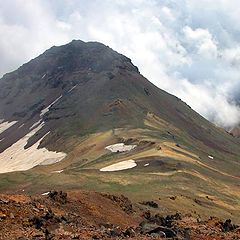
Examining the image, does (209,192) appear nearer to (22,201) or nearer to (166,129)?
(22,201)

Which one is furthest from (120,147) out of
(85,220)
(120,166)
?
(85,220)

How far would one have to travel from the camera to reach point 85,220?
159 ft

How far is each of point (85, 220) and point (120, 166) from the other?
217 feet

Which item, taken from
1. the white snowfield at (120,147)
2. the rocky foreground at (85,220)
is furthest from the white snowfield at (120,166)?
the rocky foreground at (85,220)

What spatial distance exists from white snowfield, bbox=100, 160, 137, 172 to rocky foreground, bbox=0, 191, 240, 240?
150 feet

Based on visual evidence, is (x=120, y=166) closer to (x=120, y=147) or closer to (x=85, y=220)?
(x=120, y=147)

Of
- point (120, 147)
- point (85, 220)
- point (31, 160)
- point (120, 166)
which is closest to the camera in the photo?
point (85, 220)

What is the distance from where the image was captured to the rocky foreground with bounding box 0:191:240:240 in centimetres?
3862

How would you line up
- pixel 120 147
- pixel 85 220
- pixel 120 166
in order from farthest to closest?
pixel 120 147 < pixel 120 166 < pixel 85 220

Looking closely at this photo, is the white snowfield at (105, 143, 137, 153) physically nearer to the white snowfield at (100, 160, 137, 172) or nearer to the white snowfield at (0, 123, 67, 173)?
the white snowfield at (0, 123, 67, 173)

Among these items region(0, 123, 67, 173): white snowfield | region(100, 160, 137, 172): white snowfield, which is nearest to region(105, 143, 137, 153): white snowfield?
region(0, 123, 67, 173): white snowfield

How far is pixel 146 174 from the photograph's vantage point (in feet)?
338

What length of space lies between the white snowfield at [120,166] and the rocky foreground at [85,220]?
4566 centimetres

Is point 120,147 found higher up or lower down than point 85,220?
higher up
